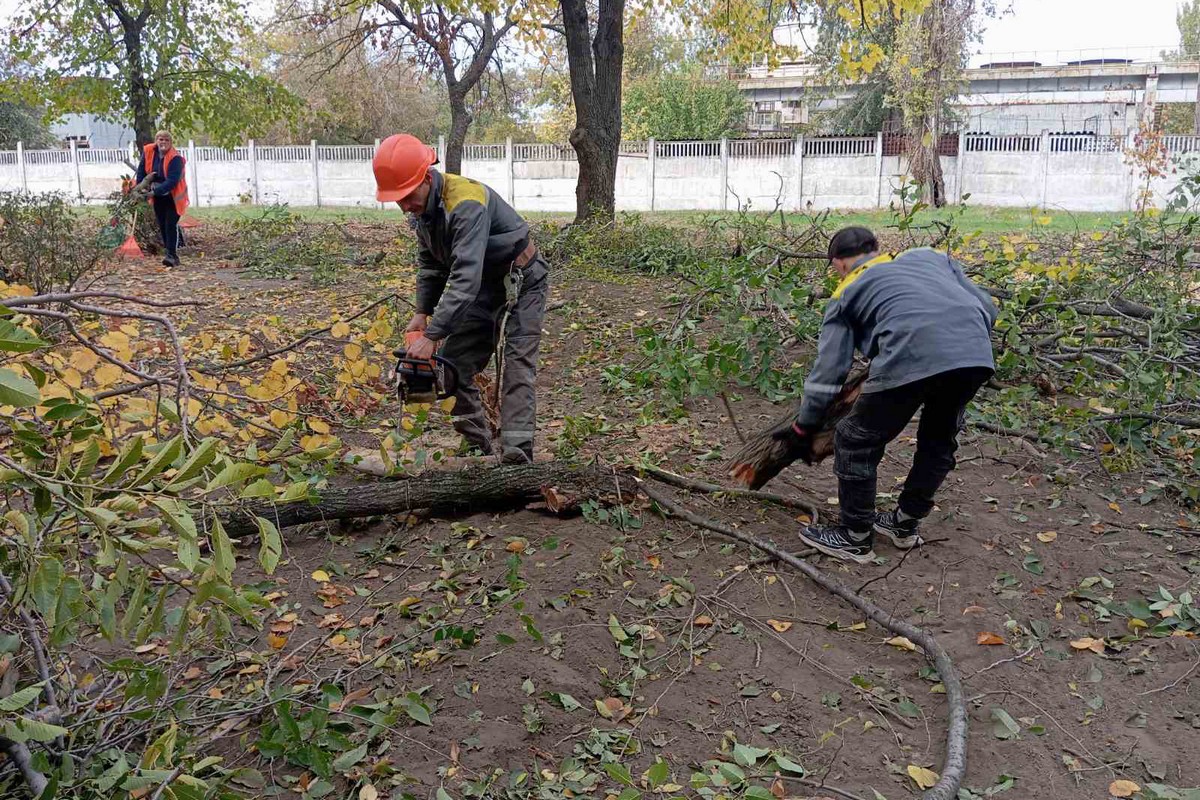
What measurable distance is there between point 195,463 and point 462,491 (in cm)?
249

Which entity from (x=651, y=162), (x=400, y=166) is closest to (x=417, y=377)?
(x=400, y=166)

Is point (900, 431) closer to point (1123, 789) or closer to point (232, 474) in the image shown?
point (1123, 789)

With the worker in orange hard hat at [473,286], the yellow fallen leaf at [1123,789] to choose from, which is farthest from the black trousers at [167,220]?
the yellow fallen leaf at [1123,789]

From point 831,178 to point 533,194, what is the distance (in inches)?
322

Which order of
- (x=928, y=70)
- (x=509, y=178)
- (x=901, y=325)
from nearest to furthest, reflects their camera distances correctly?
(x=901, y=325), (x=928, y=70), (x=509, y=178)

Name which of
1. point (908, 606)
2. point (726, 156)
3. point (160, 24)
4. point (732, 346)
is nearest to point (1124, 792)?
point (908, 606)

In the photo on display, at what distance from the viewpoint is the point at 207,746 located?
2.66 metres

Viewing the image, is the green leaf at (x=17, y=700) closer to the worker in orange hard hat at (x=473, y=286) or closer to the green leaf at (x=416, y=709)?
the green leaf at (x=416, y=709)

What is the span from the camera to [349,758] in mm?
2629

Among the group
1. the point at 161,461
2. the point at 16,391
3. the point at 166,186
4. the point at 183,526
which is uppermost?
the point at 166,186

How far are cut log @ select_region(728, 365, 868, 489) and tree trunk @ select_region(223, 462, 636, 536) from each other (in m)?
0.59

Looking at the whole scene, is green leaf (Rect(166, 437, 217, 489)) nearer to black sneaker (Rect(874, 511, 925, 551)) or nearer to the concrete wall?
black sneaker (Rect(874, 511, 925, 551))

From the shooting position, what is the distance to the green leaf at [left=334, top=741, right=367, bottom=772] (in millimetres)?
2610

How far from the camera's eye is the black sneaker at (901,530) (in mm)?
3988
